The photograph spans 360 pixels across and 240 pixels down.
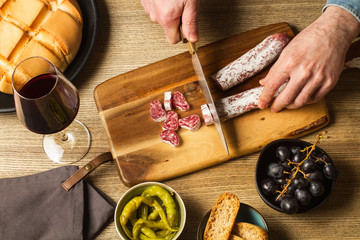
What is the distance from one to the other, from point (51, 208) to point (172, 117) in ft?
2.16

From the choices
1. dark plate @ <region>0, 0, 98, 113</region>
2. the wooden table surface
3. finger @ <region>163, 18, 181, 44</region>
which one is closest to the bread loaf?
dark plate @ <region>0, 0, 98, 113</region>

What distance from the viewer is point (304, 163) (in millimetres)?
1413

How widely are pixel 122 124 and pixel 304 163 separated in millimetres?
811

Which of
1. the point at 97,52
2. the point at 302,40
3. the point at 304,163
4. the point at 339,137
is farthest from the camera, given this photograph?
the point at 97,52

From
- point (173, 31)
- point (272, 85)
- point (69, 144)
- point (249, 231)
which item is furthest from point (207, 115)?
point (69, 144)

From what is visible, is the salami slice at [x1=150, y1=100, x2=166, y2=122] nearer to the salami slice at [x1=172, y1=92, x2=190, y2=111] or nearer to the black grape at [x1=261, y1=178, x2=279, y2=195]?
the salami slice at [x1=172, y1=92, x2=190, y2=111]

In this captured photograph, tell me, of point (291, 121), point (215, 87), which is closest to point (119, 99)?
point (215, 87)

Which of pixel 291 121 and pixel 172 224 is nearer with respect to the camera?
pixel 172 224

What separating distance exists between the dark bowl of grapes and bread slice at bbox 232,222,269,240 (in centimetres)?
11

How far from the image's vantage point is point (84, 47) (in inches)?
67.1

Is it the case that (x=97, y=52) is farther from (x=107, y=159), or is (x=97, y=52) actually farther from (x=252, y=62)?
(x=252, y=62)

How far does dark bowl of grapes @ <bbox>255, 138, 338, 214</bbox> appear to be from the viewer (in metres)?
1.39

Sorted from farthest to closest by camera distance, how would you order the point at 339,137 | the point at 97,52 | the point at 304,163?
the point at 97,52
the point at 339,137
the point at 304,163

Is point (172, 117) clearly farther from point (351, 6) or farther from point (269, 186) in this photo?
point (351, 6)
